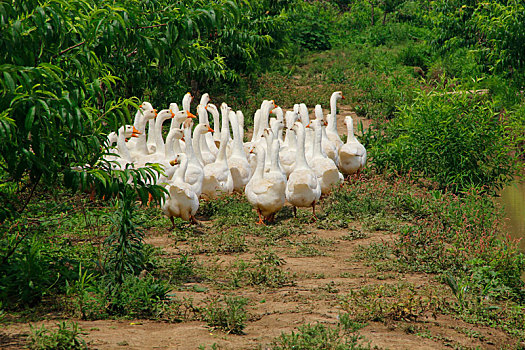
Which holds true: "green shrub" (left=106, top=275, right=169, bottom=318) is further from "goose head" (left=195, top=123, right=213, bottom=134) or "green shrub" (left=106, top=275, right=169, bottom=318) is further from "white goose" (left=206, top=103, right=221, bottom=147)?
"white goose" (left=206, top=103, right=221, bottom=147)

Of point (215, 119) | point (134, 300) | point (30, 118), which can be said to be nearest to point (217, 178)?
point (215, 119)

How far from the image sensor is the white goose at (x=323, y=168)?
30.9 ft

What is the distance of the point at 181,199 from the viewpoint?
791cm

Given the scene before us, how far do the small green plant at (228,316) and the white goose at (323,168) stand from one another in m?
4.43

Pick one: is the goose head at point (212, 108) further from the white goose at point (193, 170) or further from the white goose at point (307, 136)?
the white goose at point (193, 170)

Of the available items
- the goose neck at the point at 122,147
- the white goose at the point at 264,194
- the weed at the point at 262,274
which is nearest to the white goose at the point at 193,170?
the white goose at the point at 264,194

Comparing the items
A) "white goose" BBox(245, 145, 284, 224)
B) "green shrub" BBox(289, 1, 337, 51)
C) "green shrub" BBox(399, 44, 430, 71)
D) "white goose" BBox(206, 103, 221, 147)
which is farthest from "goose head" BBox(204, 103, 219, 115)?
"green shrub" BBox(399, 44, 430, 71)

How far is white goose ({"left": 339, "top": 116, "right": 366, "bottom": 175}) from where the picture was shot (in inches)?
416

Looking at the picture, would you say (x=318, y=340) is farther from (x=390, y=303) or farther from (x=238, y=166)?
(x=238, y=166)

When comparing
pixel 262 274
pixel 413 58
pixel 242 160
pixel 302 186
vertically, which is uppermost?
pixel 413 58

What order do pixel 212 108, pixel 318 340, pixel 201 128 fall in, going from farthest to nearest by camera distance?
pixel 212 108 → pixel 201 128 → pixel 318 340

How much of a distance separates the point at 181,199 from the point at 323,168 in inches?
101

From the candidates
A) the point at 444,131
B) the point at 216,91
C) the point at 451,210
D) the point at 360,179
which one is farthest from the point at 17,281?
the point at 216,91

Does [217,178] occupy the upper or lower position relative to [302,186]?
upper
